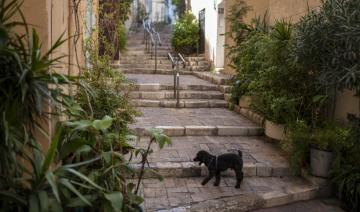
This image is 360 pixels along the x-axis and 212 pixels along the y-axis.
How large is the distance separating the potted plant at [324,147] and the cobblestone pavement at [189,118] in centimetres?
220

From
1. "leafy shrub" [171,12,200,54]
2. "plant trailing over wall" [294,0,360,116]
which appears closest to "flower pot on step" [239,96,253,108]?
"plant trailing over wall" [294,0,360,116]

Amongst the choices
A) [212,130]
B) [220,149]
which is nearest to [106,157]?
[220,149]

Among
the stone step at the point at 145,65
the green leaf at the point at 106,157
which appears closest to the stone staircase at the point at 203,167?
the green leaf at the point at 106,157

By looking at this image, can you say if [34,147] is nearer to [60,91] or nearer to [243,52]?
[60,91]

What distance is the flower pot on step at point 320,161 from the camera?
450 centimetres

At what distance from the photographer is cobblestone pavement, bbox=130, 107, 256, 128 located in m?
6.71

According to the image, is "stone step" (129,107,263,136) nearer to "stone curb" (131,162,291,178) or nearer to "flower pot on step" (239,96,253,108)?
"flower pot on step" (239,96,253,108)

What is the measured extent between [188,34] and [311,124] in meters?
9.96

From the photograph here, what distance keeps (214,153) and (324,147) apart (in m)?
1.43

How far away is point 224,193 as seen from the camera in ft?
14.0

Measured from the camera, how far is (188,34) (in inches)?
575

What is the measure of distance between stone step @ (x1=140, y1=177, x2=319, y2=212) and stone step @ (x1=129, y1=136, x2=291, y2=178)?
0.10 m

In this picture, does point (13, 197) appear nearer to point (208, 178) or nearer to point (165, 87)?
point (208, 178)

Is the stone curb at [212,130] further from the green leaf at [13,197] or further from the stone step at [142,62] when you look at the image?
the stone step at [142,62]
